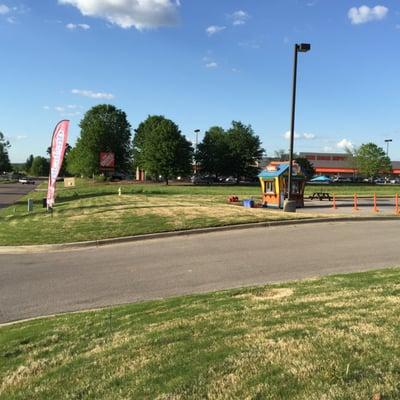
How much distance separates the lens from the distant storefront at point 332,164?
140500 mm

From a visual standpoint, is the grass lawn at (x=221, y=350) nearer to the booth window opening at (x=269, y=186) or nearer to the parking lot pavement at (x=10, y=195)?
the booth window opening at (x=269, y=186)

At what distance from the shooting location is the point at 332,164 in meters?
143

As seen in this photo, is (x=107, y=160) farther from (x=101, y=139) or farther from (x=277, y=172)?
(x=277, y=172)

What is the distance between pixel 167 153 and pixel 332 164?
83254 millimetres

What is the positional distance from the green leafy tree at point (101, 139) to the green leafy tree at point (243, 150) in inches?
857

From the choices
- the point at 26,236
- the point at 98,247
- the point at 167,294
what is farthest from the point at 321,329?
the point at 26,236

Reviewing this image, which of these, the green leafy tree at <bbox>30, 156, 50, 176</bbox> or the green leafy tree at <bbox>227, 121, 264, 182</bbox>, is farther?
the green leafy tree at <bbox>30, 156, 50, 176</bbox>

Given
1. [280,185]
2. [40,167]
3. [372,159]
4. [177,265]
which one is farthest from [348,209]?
[40,167]

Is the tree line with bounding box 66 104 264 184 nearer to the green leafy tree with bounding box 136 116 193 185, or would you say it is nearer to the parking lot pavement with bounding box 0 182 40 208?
the green leafy tree with bounding box 136 116 193 185

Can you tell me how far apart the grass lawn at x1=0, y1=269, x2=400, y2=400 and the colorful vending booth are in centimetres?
1773

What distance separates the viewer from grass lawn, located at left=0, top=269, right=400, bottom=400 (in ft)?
11.9

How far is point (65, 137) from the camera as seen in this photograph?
21312 mm

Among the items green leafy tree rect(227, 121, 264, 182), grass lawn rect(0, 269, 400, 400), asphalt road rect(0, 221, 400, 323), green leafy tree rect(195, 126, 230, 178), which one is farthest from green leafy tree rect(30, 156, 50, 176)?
grass lawn rect(0, 269, 400, 400)

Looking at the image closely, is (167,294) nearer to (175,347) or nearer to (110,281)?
(110,281)
